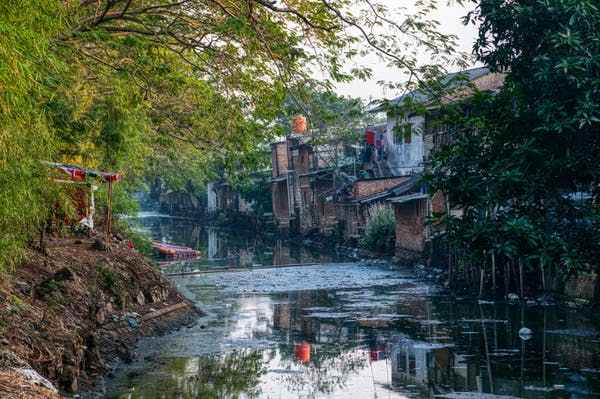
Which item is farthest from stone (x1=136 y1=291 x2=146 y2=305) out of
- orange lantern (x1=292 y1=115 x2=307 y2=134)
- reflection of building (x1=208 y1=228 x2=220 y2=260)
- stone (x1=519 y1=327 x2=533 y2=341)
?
reflection of building (x1=208 y1=228 x2=220 y2=260)

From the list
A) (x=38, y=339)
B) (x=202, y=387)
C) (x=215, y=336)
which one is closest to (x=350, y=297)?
(x=215, y=336)

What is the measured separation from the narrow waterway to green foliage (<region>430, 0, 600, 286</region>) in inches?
71.7

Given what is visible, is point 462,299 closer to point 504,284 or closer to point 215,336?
point 504,284

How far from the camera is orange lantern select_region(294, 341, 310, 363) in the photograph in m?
14.5

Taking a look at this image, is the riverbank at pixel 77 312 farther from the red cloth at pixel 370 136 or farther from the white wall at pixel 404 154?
the red cloth at pixel 370 136

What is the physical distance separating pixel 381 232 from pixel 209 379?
923 inches

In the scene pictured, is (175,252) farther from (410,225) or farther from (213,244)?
(410,225)

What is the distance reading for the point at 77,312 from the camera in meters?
13.8

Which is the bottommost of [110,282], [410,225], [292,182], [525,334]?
[525,334]

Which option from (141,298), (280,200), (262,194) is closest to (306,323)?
(141,298)

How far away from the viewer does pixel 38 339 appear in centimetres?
1065

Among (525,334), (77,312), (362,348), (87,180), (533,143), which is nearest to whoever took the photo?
(533,143)

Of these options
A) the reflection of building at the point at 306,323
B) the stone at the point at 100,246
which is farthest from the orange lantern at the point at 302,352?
the stone at the point at 100,246

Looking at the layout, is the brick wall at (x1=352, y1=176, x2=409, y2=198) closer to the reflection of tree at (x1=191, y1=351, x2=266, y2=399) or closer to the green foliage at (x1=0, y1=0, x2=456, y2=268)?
the green foliage at (x1=0, y1=0, x2=456, y2=268)
